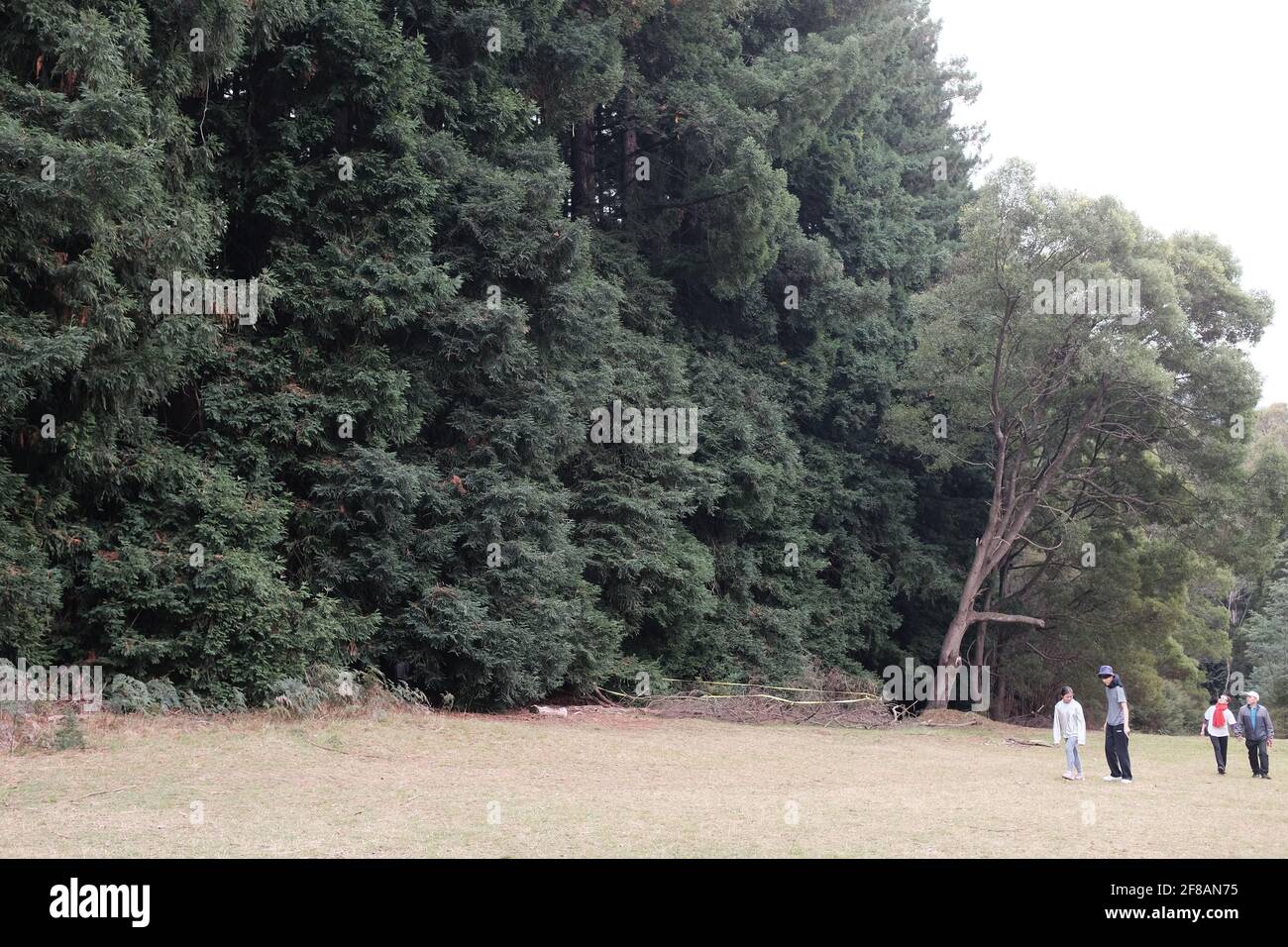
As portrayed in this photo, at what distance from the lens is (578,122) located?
27297mm

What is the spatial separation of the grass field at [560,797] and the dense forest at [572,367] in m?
2.38

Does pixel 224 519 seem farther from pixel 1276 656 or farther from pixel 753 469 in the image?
pixel 1276 656

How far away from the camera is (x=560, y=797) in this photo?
1129 cm

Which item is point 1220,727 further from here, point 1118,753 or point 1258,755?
point 1118,753

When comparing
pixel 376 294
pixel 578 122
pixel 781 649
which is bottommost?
pixel 781 649

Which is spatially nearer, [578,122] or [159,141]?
[159,141]

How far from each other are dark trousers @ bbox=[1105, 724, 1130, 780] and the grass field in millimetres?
332

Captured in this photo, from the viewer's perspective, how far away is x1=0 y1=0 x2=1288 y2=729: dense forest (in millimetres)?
14625

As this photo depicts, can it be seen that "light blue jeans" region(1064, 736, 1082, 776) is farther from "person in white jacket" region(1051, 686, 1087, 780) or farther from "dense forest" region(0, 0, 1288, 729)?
"dense forest" region(0, 0, 1288, 729)

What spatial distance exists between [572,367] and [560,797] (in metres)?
12.2

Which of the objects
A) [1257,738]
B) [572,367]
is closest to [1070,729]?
[1257,738]

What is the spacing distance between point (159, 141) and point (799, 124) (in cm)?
1700

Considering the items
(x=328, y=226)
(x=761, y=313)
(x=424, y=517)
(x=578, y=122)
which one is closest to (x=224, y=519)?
(x=424, y=517)

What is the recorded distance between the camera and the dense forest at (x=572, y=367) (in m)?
14.6
